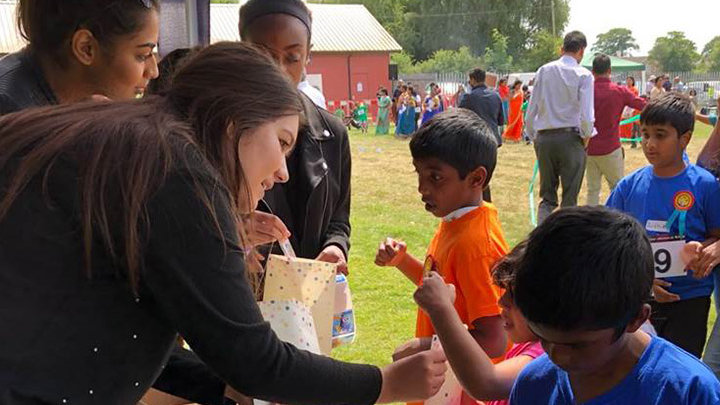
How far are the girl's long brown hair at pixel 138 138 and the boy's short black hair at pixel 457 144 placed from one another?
920 mm

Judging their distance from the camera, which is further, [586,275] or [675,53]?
[675,53]

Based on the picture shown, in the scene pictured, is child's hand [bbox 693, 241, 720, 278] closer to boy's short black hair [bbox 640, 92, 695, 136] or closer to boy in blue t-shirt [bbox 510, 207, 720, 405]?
boy's short black hair [bbox 640, 92, 695, 136]

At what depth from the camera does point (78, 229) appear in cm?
120

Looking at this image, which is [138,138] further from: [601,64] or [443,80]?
[443,80]

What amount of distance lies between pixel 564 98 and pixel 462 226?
5.44 metres

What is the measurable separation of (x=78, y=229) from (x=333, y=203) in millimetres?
1515

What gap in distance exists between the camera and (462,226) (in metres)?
2.19

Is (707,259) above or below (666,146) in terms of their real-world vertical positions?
below

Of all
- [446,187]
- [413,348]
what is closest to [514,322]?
[413,348]

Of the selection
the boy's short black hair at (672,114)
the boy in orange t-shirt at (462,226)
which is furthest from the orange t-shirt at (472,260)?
the boy's short black hair at (672,114)

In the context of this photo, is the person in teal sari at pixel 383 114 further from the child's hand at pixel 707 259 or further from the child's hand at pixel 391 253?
the child's hand at pixel 391 253

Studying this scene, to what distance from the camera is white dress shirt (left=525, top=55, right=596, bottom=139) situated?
720 centimetres

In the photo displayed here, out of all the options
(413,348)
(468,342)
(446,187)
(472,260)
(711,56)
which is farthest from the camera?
(711,56)

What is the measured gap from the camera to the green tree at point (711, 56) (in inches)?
3172
